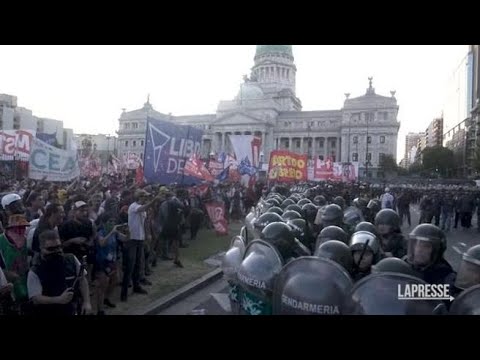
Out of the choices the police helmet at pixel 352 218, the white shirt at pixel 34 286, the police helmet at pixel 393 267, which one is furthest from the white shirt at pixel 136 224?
the police helmet at pixel 393 267

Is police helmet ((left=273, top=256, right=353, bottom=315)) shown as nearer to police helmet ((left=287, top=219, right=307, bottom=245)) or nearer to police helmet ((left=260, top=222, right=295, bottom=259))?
police helmet ((left=260, top=222, right=295, bottom=259))

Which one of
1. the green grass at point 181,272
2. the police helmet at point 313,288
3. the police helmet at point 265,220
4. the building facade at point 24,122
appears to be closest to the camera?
the police helmet at point 313,288

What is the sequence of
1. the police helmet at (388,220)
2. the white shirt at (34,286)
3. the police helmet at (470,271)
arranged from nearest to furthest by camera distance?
the police helmet at (470,271) < the white shirt at (34,286) < the police helmet at (388,220)

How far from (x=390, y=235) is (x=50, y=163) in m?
8.41

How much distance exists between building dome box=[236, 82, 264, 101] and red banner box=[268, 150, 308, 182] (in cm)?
6973

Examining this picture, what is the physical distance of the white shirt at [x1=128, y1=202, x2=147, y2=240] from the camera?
6969 mm

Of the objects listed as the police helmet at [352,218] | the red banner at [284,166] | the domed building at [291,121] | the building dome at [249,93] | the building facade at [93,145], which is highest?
the building dome at [249,93]

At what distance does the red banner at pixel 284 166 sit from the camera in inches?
694

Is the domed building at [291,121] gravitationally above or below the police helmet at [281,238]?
above

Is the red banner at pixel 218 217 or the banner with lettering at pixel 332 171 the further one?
the banner with lettering at pixel 332 171

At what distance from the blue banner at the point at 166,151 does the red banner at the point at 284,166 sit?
8.75 metres

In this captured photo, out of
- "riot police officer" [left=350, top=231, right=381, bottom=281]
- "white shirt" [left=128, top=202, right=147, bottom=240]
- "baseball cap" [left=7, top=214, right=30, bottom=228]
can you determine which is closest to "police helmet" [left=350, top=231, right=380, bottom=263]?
"riot police officer" [left=350, top=231, right=381, bottom=281]

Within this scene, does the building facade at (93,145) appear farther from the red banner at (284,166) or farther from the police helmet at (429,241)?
the police helmet at (429,241)
